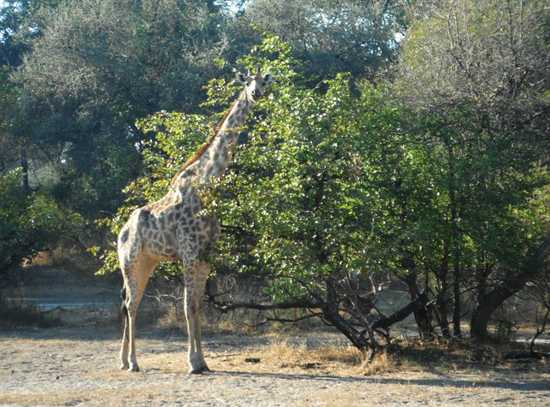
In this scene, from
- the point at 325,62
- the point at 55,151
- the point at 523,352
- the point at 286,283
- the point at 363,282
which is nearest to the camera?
the point at 286,283

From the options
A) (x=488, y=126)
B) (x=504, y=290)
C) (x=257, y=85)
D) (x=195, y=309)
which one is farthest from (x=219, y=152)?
(x=504, y=290)

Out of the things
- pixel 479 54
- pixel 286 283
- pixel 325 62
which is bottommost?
pixel 286 283

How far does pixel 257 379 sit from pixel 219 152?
→ 3.23 meters

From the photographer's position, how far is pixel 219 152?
1239cm

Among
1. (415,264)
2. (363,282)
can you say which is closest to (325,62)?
(363,282)

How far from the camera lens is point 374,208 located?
11.7 metres

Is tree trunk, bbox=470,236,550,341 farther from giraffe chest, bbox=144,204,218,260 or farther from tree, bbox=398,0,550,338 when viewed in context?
giraffe chest, bbox=144,204,218,260

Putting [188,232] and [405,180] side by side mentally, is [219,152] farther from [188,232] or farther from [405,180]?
[405,180]

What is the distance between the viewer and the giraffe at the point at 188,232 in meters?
12.1

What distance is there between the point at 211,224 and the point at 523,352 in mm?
Answer: 4823

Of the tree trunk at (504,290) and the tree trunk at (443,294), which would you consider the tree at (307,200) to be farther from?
the tree trunk at (504,290)

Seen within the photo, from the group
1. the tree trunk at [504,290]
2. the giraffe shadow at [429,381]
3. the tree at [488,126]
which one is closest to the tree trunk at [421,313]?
the tree at [488,126]

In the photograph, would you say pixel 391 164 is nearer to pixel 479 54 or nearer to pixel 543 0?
pixel 479 54

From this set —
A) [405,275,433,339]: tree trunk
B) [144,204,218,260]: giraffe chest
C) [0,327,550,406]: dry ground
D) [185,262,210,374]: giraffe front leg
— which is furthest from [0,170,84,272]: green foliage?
[405,275,433,339]: tree trunk
